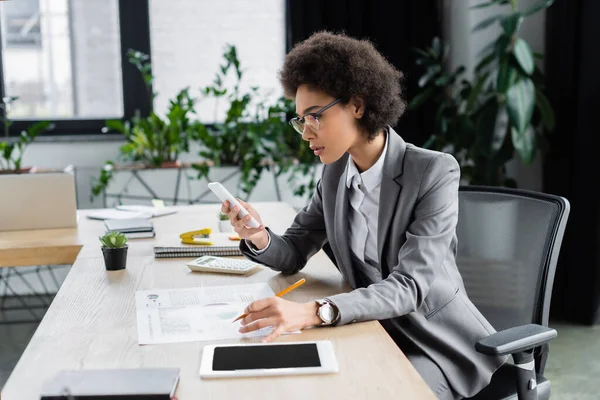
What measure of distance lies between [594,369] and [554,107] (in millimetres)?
1318

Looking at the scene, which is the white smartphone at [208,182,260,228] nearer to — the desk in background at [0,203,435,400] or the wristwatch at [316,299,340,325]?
the desk in background at [0,203,435,400]

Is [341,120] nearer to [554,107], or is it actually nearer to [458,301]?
[458,301]

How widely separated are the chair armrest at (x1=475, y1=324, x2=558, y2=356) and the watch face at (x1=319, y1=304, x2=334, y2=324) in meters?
0.28

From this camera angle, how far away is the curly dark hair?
164cm

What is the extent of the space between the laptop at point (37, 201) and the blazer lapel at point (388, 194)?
50.3 inches

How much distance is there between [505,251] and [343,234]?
403 millimetres

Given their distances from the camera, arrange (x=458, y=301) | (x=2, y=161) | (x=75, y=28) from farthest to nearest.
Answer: (x=75, y=28) < (x=2, y=161) < (x=458, y=301)

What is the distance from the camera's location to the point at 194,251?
203cm

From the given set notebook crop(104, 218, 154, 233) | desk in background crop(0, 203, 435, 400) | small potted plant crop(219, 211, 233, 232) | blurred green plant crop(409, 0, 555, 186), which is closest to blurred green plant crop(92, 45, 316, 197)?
blurred green plant crop(409, 0, 555, 186)

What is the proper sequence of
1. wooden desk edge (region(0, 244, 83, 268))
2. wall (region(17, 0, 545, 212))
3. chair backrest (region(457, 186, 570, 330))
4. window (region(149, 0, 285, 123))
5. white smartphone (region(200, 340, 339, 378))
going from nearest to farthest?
white smartphone (region(200, 340, 339, 378)) → chair backrest (region(457, 186, 570, 330)) → wooden desk edge (region(0, 244, 83, 268)) → wall (region(17, 0, 545, 212)) → window (region(149, 0, 285, 123))

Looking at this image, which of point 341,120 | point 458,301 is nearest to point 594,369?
point 458,301

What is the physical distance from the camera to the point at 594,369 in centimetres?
304

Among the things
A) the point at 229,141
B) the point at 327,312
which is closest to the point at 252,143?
the point at 229,141

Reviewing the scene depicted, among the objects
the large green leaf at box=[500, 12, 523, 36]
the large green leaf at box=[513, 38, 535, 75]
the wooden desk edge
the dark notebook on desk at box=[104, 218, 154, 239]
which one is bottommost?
the wooden desk edge
